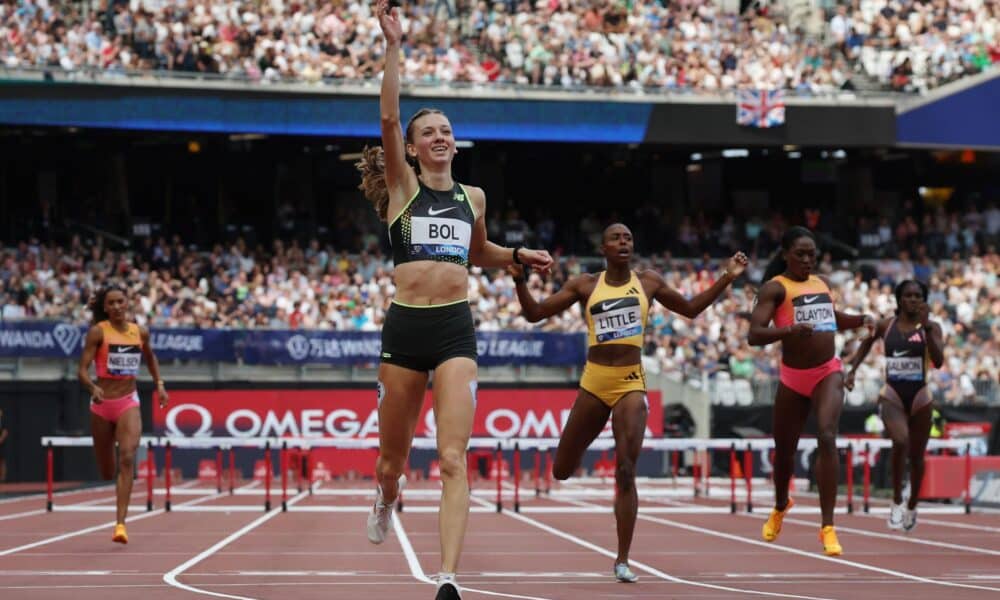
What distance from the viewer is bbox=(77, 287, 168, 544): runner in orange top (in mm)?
15945

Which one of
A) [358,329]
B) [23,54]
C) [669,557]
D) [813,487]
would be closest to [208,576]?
[669,557]

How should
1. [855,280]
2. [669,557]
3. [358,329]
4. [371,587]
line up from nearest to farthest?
[371,587]
[669,557]
[358,329]
[855,280]

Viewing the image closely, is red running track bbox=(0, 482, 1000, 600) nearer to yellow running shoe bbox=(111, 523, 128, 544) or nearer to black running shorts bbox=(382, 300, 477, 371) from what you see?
yellow running shoe bbox=(111, 523, 128, 544)

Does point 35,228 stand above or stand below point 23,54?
below

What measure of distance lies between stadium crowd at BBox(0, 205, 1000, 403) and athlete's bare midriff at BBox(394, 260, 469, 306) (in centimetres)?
2366

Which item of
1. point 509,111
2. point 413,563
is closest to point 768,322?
point 413,563

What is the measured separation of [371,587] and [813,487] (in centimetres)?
1804

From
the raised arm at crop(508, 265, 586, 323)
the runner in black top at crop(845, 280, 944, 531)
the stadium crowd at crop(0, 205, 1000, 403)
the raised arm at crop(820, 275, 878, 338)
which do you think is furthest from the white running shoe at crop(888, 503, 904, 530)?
the stadium crowd at crop(0, 205, 1000, 403)

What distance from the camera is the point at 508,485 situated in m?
29.9

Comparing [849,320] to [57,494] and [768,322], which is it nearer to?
[768,322]

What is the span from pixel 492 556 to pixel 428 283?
5.09m

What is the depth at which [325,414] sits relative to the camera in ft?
108

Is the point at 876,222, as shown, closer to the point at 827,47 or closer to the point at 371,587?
the point at 827,47

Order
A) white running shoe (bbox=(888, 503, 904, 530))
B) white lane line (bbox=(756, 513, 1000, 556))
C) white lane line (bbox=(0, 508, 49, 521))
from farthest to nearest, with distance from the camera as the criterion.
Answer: white lane line (bbox=(0, 508, 49, 521)), white running shoe (bbox=(888, 503, 904, 530)), white lane line (bbox=(756, 513, 1000, 556))
